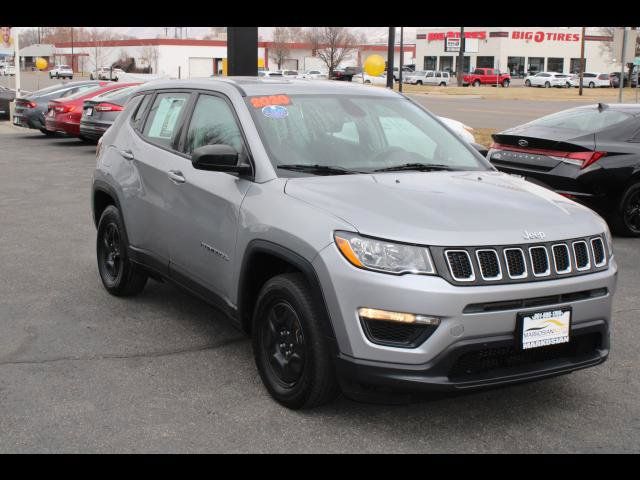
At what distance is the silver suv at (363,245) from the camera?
3.83 m

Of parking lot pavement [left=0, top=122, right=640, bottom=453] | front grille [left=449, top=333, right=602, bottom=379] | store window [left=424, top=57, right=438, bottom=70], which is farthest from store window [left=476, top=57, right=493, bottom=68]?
front grille [left=449, top=333, right=602, bottom=379]

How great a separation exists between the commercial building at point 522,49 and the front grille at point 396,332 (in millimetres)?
95296

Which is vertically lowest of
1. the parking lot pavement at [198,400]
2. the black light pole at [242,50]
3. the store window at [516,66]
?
the parking lot pavement at [198,400]

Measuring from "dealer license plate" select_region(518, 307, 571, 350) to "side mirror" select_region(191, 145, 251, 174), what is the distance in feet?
5.88

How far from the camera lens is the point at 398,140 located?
527 cm

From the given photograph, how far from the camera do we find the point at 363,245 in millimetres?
3912

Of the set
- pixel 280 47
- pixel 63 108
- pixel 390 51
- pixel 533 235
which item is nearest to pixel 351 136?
pixel 533 235

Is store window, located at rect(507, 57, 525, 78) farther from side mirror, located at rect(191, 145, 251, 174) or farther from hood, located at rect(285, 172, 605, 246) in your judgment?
side mirror, located at rect(191, 145, 251, 174)

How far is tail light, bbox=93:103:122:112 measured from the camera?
57.4 ft

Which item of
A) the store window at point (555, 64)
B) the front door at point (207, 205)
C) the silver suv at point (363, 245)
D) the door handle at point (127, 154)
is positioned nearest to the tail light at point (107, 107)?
the door handle at point (127, 154)

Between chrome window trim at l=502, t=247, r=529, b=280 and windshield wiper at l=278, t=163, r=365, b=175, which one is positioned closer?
chrome window trim at l=502, t=247, r=529, b=280

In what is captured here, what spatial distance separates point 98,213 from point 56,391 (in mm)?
2601

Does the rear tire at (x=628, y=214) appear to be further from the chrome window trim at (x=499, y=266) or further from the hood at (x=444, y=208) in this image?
the chrome window trim at (x=499, y=266)
